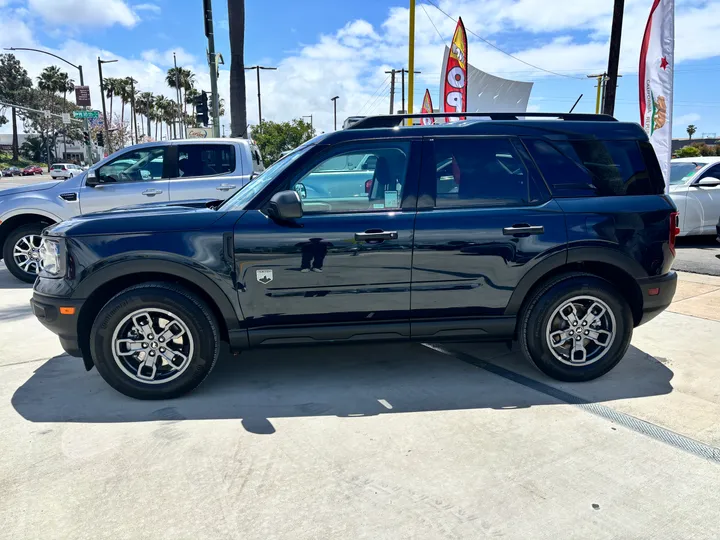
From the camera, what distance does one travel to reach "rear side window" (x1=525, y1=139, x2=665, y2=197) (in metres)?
3.99

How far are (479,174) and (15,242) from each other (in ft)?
21.8

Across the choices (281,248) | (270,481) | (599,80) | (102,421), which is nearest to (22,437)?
(102,421)

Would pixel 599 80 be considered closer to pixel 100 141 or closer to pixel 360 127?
pixel 100 141

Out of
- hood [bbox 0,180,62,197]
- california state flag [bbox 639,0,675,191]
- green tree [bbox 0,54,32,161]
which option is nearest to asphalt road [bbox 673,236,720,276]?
california state flag [bbox 639,0,675,191]

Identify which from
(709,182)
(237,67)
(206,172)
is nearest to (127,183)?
(206,172)

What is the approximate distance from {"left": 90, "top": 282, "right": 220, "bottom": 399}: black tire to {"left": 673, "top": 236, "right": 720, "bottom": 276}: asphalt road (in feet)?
23.8

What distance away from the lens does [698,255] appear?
9203mm

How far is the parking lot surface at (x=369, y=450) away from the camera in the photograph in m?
2.55

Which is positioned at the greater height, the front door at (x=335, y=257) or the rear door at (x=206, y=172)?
the rear door at (x=206, y=172)

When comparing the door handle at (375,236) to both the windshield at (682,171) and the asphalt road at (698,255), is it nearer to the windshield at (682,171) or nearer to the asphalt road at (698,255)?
the asphalt road at (698,255)

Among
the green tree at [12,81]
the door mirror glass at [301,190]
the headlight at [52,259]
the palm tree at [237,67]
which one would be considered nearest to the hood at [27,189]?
the headlight at [52,259]

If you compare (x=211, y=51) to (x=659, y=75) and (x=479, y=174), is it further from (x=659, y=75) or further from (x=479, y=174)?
(x=479, y=174)

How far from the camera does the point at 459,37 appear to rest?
15359 millimetres

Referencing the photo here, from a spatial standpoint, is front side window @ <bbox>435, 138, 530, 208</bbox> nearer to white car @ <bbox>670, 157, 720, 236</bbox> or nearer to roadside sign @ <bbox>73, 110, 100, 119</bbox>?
white car @ <bbox>670, 157, 720, 236</bbox>
